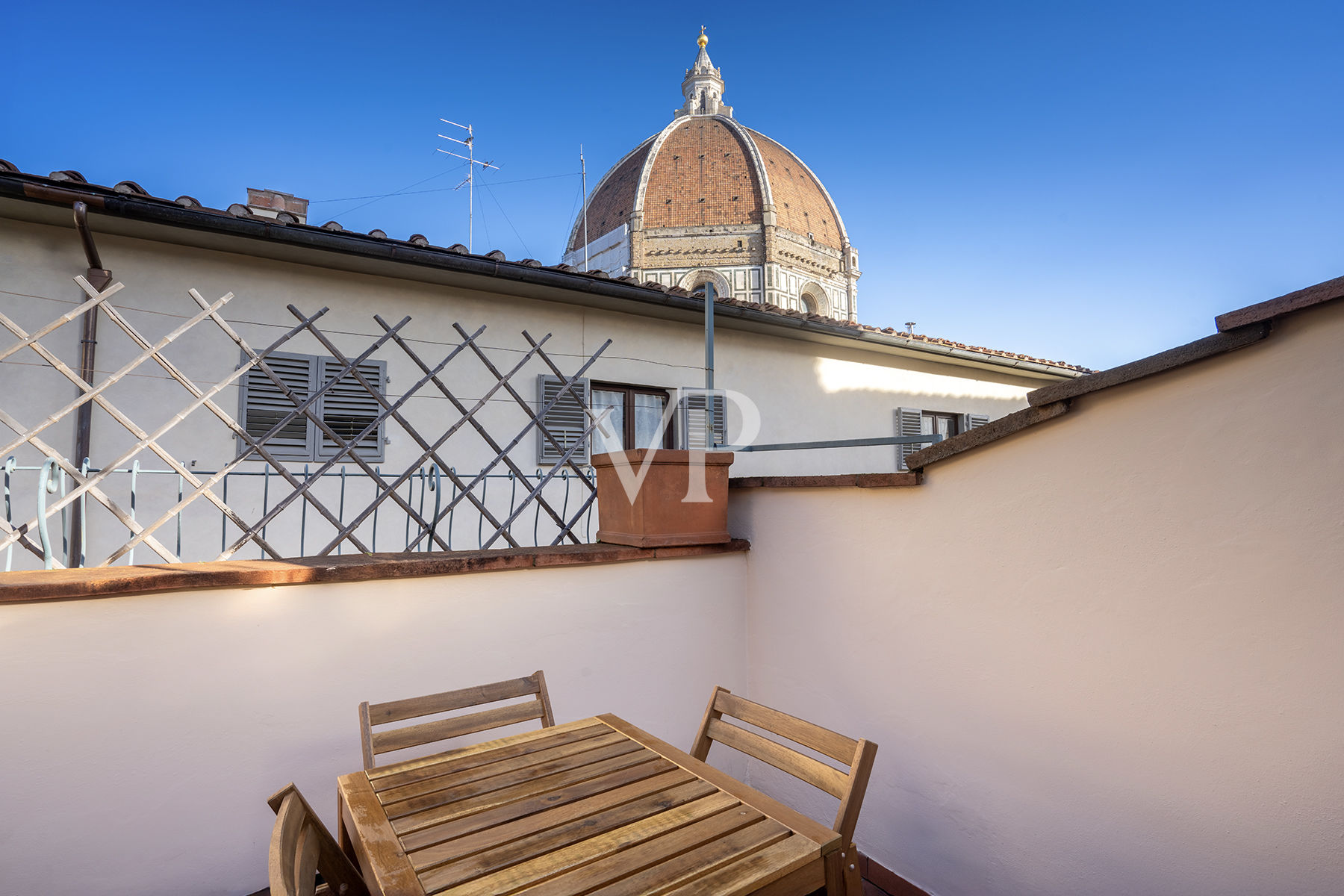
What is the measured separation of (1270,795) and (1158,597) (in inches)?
16.1

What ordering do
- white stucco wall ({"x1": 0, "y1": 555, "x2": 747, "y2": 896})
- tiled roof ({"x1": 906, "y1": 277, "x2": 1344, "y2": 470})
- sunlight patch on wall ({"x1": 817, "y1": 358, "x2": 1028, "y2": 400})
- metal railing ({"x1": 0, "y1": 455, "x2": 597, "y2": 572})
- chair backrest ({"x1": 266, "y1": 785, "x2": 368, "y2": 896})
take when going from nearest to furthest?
1. chair backrest ({"x1": 266, "y1": 785, "x2": 368, "y2": 896})
2. tiled roof ({"x1": 906, "y1": 277, "x2": 1344, "y2": 470})
3. white stucco wall ({"x1": 0, "y1": 555, "x2": 747, "y2": 896})
4. metal railing ({"x1": 0, "y1": 455, "x2": 597, "y2": 572})
5. sunlight patch on wall ({"x1": 817, "y1": 358, "x2": 1028, "y2": 400})

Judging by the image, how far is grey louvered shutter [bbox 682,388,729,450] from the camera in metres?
5.96

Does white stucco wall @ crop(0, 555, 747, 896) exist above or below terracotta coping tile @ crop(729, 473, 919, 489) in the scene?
below

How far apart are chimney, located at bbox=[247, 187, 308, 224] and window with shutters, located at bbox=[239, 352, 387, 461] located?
1505mm

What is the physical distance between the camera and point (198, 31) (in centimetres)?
689

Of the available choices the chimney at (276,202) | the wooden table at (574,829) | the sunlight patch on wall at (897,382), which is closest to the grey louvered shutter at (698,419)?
the sunlight patch on wall at (897,382)

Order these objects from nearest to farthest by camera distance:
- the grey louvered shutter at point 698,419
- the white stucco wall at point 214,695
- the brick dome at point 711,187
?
the white stucco wall at point 214,695, the grey louvered shutter at point 698,419, the brick dome at point 711,187

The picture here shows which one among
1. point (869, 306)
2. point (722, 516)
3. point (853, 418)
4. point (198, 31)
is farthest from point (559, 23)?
point (869, 306)

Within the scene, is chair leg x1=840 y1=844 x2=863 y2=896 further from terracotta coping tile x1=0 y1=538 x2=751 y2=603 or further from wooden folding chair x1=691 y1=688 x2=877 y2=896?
terracotta coping tile x1=0 y1=538 x2=751 y2=603

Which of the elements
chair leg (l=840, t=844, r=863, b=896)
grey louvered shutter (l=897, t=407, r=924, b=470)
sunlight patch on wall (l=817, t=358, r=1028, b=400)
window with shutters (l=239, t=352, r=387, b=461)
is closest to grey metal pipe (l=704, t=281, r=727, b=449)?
chair leg (l=840, t=844, r=863, b=896)

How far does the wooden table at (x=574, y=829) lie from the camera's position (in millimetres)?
998

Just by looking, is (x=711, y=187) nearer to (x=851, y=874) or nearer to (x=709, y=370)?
(x=709, y=370)

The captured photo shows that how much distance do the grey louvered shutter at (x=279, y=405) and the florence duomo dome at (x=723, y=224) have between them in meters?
20.6

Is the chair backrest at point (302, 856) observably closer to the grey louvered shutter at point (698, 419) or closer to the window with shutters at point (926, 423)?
the grey louvered shutter at point (698, 419)
